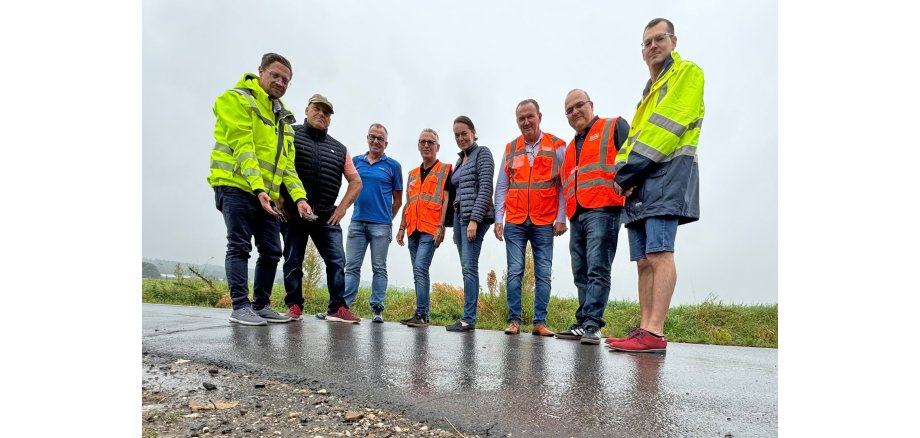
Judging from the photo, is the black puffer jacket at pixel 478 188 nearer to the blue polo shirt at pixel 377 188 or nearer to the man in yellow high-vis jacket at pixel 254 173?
the blue polo shirt at pixel 377 188

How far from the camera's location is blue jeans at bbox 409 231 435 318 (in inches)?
209

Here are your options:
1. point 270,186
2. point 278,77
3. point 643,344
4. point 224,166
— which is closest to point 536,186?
point 643,344

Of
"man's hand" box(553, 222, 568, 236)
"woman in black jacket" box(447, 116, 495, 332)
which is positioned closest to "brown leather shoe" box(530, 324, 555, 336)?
"woman in black jacket" box(447, 116, 495, 332)

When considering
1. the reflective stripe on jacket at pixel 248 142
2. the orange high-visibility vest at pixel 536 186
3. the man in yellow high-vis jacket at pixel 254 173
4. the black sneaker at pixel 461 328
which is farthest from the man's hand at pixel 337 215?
the orange high-visibility vest at pixel 536 186

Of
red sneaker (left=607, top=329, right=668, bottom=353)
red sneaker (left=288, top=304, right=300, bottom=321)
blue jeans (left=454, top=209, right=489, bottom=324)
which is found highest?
blue jeans (left=454, top=209, right=489, bottom=324)

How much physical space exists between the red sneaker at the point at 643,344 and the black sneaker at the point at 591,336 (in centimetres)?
42

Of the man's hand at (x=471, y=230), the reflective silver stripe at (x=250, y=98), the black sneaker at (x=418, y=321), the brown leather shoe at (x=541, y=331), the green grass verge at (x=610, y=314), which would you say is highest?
the reflective silver stripe at (x=250, y=98)

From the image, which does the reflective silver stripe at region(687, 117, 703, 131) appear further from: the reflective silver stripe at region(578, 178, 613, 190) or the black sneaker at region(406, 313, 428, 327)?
the black sneaker at region(406, 313, 428, 327)

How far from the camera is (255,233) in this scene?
4.37 metres

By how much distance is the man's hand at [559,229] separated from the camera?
4.62 metres

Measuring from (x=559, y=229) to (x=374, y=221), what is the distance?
2099mm

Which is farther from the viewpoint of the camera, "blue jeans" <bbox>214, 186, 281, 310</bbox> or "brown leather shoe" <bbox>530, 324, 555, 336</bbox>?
"brown leather shoe" <bbox>530, 324, 555, 336</bbox>

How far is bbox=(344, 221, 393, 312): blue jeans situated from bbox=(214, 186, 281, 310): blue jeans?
1.04m

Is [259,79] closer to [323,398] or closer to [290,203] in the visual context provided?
[290,203]
